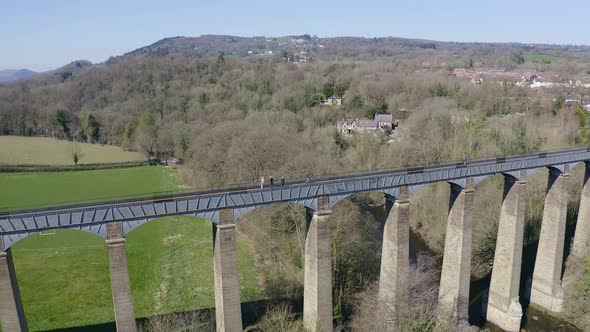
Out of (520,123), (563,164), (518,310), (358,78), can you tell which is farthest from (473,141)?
(358,78)

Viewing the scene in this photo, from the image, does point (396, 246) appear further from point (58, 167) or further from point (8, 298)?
point (58, 167)

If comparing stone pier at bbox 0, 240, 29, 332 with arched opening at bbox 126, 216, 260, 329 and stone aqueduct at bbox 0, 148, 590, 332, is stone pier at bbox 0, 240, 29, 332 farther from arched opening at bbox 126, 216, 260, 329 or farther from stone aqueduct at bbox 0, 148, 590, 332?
arched opening at bbox 126, 216, 260, 329

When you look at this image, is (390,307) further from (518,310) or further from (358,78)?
(358,78)

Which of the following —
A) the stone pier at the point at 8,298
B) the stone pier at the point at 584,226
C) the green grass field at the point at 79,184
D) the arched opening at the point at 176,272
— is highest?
the stone pier at the point at 8,298

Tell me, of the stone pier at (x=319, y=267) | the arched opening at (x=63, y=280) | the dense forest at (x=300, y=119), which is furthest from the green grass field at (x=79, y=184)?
the stone pier at (x=319, y=267)

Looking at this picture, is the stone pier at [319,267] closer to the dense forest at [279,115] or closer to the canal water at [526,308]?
the canal water at [526,308]

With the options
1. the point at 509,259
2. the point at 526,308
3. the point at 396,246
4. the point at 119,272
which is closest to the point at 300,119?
the point at 526,308

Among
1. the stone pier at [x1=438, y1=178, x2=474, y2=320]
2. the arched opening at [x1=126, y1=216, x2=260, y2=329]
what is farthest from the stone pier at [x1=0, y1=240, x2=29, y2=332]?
the stone pier at [x1=438, y1=178, x2=474, y2=320]

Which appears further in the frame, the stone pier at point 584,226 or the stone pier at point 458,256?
the stone pier at point 584,226
